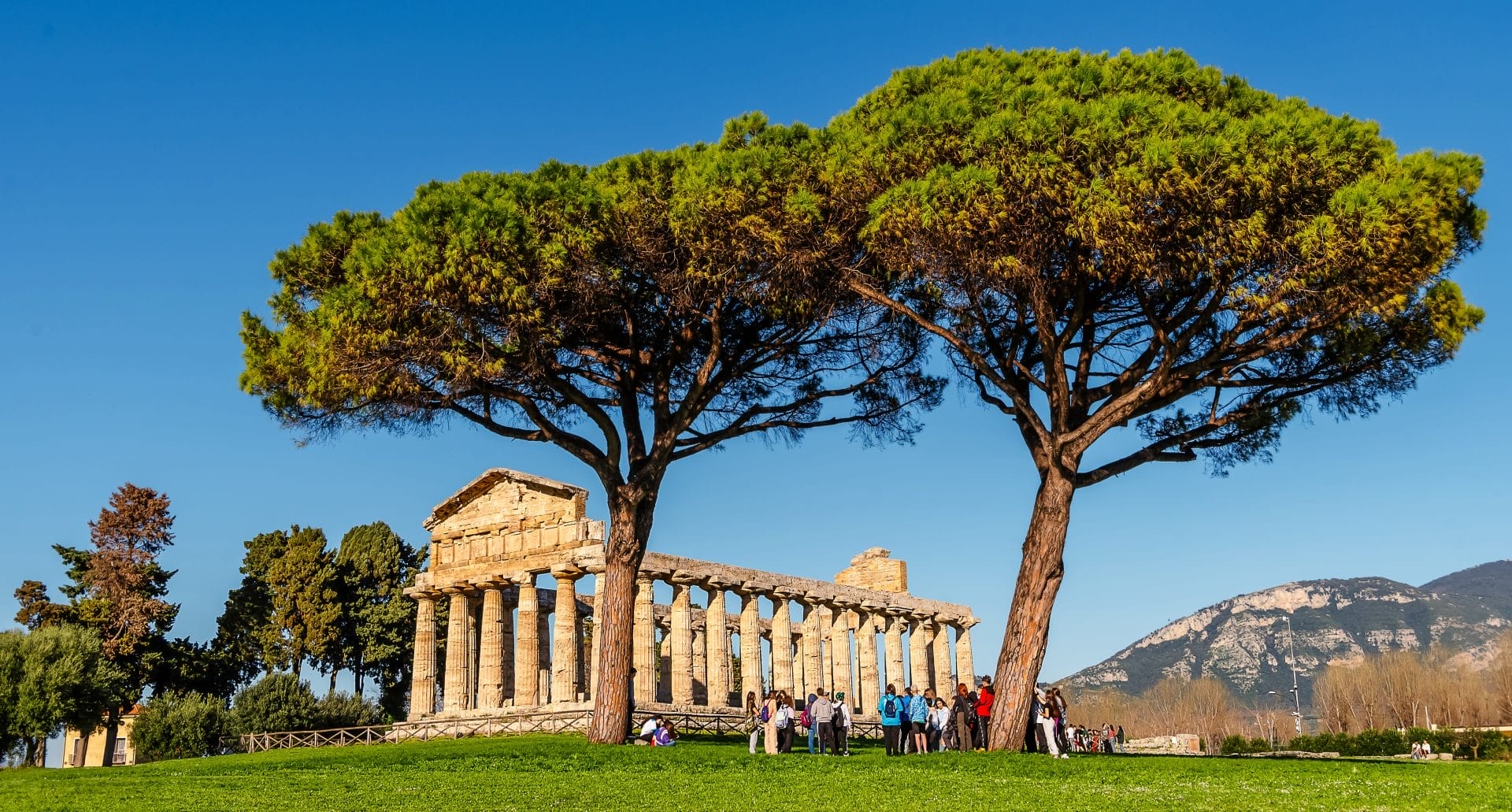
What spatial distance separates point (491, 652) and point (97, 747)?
1061 inches

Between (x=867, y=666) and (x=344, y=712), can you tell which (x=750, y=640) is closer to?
(x=867, y=666)

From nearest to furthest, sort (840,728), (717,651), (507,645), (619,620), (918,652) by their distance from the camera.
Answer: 1. (619,620)
2. (840,728)
3. (717,651)
4. (507,645)
5. (918,652)

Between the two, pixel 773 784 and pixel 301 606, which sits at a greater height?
pixel 301 606

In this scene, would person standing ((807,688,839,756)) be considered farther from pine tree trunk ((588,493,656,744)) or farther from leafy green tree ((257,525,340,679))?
leafy green tree ((257,525,340,679))

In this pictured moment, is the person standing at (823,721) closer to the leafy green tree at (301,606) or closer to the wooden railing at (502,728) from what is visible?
the wooden railing at (502,728)

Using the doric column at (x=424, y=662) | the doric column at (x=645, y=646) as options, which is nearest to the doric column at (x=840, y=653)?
the doric column at (x=645, y=646)

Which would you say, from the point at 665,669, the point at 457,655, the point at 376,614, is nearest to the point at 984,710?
the point at 457,655

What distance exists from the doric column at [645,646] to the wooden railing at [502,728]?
5.67ft

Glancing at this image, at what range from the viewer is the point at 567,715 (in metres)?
33.6

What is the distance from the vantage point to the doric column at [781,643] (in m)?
43.0

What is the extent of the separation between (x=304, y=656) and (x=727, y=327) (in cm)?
3686

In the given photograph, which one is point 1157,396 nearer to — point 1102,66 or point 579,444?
point 1102,66

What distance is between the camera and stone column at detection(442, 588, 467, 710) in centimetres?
4116

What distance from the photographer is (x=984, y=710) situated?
21.4 metres
